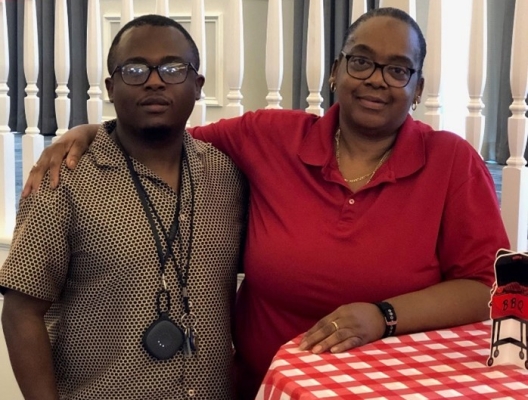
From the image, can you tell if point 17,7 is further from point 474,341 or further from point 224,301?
point 474,341

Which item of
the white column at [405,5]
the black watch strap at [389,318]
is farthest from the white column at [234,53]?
the black watch strap at [389,318]

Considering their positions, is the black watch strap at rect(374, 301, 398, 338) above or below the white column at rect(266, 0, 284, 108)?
→ below

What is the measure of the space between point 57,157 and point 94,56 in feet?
3.05

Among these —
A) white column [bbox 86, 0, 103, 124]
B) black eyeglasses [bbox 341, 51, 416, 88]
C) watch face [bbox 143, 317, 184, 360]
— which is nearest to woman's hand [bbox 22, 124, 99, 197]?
watch face [bbox 143, 317, 184, 360]

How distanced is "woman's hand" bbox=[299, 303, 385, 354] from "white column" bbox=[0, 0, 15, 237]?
60.3 inches

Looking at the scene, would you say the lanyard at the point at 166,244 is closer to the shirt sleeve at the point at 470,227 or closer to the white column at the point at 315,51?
the shirt sleeve at the point at 470,227

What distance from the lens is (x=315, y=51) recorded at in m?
2.05

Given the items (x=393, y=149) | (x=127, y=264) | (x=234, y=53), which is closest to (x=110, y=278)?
(x=127, y=264)

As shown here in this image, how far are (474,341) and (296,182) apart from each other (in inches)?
18.7

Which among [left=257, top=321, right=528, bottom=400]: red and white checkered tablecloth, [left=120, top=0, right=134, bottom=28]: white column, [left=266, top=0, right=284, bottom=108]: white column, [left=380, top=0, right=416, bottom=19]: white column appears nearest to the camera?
[left=257, top=321, right=528, bottom=400]: red and white checkered tablecloth

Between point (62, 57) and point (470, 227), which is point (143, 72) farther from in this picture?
point (62, 57)

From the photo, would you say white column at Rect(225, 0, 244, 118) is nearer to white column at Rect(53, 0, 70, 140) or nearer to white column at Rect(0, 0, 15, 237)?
white column at Rect(53, 0, 70, 140)

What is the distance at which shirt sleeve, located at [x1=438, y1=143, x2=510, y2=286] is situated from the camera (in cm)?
138

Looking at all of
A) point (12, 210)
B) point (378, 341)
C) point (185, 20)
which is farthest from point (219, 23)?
point (378, 341)
